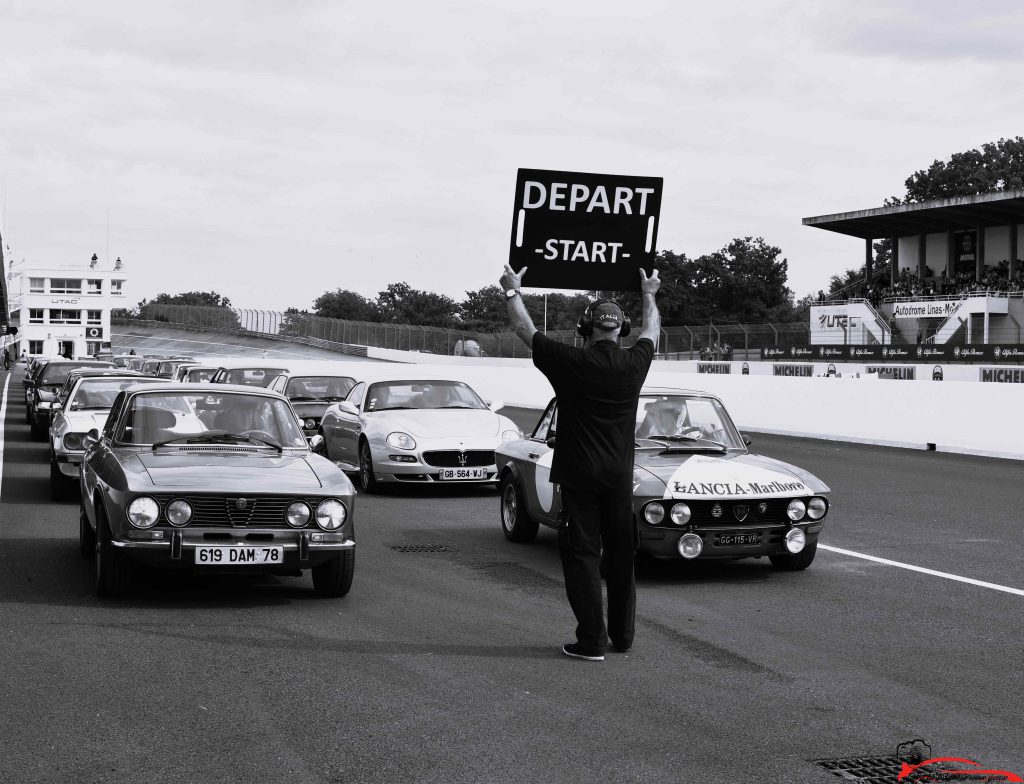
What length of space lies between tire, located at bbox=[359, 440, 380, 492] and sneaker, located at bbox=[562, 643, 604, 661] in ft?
26.4

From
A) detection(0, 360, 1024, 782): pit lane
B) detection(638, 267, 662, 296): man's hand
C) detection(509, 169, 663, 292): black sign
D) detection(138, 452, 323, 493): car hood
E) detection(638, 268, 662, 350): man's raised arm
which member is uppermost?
detection(509, 169, 663, 292): black sign

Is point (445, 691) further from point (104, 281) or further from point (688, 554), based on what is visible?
point (104, 281)

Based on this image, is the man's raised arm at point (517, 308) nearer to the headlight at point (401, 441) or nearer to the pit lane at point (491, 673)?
the pit lane at point (491, 673)

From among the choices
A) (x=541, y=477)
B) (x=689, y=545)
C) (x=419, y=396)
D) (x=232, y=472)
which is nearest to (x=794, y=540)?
(x=689, y=545)

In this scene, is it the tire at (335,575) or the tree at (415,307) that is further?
the tree at (415,307)

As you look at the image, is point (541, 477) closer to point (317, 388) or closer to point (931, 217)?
point (317, 388)

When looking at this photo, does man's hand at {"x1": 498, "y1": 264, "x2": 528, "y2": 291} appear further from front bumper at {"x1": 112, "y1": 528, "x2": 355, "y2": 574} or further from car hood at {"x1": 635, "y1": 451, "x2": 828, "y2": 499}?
car hood at {"x1": 635, "y1": 451, "x2": 828, "y2": 499}

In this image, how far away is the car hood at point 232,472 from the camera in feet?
24.2

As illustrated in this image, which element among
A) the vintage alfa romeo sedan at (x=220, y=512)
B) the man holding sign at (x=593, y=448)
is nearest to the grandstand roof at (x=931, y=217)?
the vintage alfa romeo sedan at (x=220, y=512)

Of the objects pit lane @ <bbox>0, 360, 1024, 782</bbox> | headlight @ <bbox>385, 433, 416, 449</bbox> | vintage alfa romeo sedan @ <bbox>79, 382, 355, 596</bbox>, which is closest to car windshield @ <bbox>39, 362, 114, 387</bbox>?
headlight @ <bbox>385, 433, 416, 449</bbox>

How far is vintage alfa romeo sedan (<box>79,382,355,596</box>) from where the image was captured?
721 centimetres

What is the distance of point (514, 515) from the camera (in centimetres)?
1039

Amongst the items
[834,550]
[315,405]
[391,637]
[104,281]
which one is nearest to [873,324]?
[315,405]

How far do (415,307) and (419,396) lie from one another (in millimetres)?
137445
